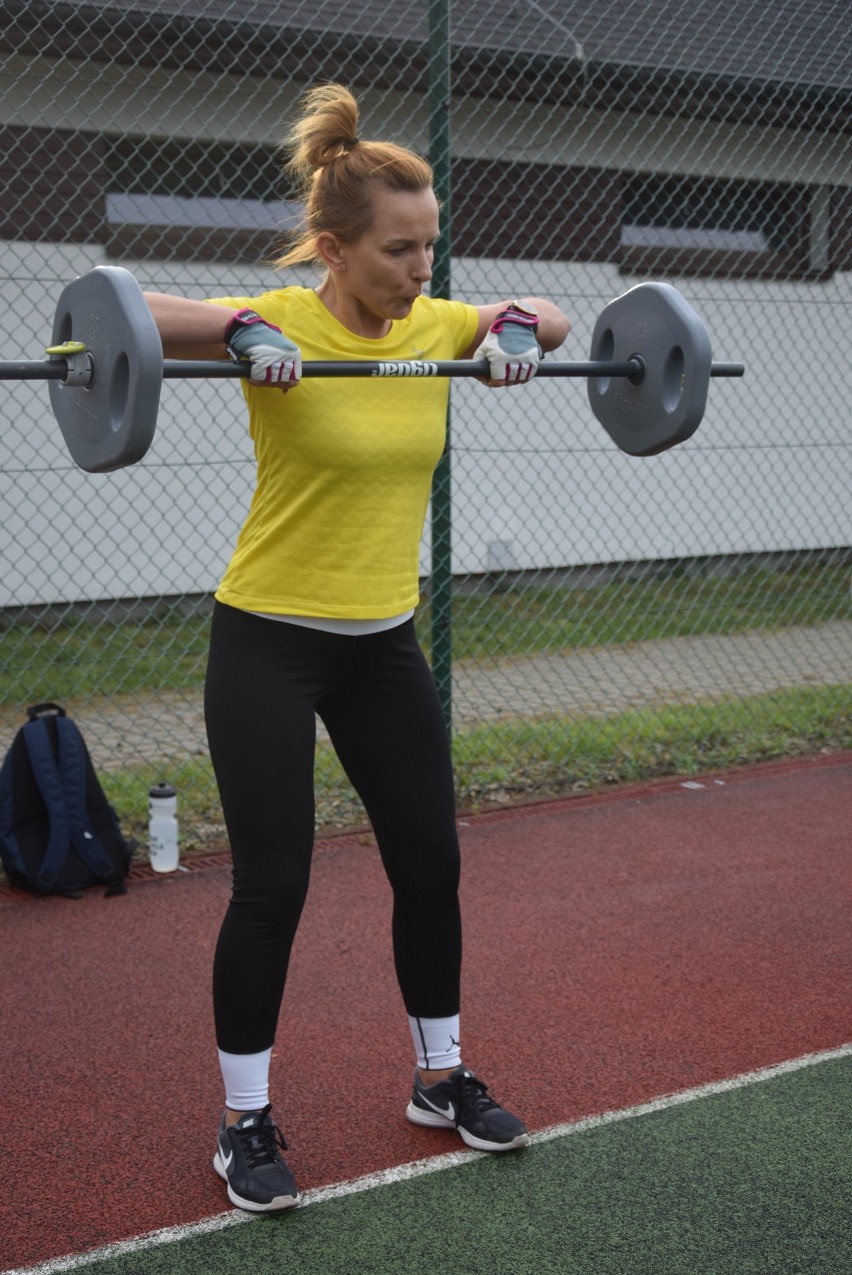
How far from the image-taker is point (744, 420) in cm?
1034

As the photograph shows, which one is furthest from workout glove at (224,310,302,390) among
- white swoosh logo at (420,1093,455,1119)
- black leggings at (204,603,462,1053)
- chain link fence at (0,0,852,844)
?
chain link fence at (0,0,852,844)

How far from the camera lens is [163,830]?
14.6ft

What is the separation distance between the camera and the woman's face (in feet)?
7.73

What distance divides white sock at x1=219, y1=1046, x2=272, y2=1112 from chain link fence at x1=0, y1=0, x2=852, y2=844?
2.90m

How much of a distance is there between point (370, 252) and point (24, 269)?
5.98 metres

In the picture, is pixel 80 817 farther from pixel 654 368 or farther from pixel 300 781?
pixel 654 368

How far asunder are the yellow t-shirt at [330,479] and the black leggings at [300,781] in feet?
0.25

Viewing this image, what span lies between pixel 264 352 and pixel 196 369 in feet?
0.63

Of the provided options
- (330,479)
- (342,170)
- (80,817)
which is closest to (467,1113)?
(330,479)

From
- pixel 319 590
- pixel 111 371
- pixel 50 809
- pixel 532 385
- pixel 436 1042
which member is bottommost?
pixel 436 1042

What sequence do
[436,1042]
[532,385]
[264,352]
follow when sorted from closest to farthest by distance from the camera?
[264,352], [436,1042], [532,385]

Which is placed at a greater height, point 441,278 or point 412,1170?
point 441,278

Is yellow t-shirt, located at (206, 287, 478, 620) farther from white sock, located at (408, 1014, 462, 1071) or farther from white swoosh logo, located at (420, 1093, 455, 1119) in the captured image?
→ white swoosh logo, located at (420, 1093, 455, 1119)

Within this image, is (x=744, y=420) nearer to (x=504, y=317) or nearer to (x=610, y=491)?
(x=610, y=491)
